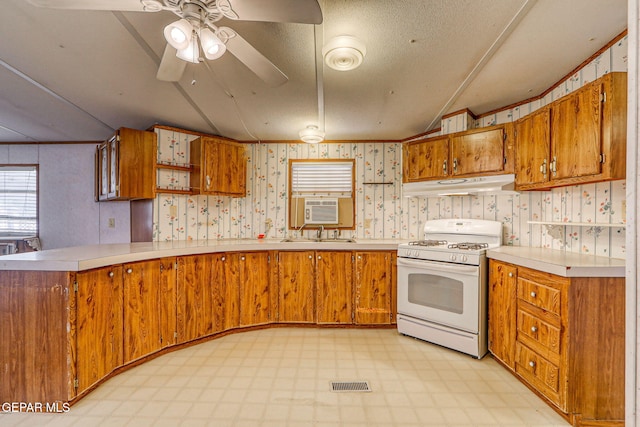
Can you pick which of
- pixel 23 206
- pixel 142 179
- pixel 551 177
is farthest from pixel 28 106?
pixel 551 177

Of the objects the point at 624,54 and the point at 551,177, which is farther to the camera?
the point at 551,177

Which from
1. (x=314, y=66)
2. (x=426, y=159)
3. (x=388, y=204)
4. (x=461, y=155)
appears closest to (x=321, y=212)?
(x=388, y=204)

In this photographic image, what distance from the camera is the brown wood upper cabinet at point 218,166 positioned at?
3.33m

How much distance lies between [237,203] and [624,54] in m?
3.78

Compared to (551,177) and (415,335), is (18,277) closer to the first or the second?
(415,335)

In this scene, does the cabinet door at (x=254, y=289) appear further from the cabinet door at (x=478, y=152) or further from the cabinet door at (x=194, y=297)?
the cabinet door at (x=478, y=152)

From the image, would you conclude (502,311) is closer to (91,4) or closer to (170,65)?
(170,65)

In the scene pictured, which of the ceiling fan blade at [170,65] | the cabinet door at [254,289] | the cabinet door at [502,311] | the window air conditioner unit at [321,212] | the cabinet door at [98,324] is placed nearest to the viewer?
the ceiling fan blade at [170,65]

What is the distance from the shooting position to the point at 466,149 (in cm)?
296

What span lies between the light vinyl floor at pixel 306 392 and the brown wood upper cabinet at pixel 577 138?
1566 mm

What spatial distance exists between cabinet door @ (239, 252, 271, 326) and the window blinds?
115cm

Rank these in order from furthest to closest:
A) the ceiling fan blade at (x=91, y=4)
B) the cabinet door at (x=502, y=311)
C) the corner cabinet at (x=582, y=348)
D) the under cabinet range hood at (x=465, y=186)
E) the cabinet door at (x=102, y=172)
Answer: the cabinet door at (x=102, y=172)
the under cabinet range hood at (x=465, y=186)
the cabinet door at (x=502, y=311)
the corner cabinet at (x=582, y=348)
the ceiling fan blade at (x=91, y=4)

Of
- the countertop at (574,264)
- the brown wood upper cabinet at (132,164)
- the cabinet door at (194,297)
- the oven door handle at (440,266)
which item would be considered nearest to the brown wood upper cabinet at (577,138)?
the countertop at (574,264)

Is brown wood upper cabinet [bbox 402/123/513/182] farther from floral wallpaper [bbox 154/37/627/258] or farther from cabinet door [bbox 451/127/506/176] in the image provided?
floral wallpaper [bbox 154/37/627/258]
